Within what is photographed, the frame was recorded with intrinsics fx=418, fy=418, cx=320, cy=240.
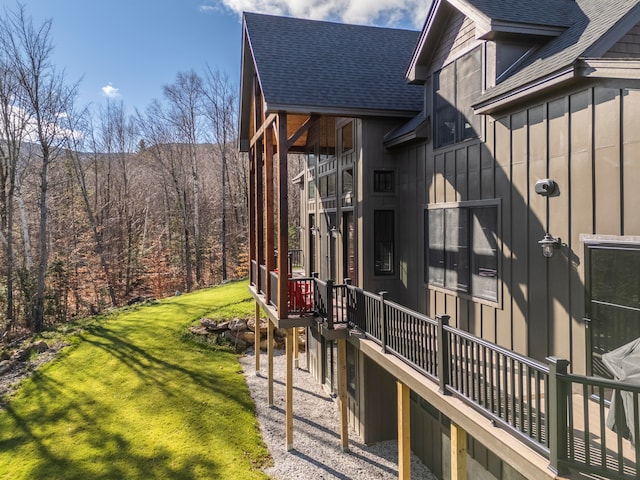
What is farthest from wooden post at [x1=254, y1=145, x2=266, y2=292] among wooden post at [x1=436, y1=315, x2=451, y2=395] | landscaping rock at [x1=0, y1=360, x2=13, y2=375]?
landscaping rock at [x1=0, y1=360, x2=13, y2=375]

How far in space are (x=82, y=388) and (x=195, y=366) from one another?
3248mm

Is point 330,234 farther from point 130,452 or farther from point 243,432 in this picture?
point 130,452

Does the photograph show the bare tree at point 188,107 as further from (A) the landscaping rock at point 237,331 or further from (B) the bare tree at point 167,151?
(A) the landscaping rock at point 237,331

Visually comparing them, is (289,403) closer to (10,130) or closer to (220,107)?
(10,130)

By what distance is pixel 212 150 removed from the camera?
32156mm

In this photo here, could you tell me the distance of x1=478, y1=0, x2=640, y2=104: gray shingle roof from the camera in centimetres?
492

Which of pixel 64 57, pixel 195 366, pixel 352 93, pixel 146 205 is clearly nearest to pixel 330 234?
pixel 352 93

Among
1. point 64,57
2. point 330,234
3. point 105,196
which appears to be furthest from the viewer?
point 105,196

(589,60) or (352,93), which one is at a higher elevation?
(352,93)

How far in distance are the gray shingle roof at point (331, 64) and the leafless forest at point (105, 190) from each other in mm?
13308

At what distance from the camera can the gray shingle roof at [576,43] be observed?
4.92 metres

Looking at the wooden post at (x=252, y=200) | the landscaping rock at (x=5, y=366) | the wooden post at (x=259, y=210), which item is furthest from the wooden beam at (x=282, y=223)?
the landscaping rock at (x=5, y=366)

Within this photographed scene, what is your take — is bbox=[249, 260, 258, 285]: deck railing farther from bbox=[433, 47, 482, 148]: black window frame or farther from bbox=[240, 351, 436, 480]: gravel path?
bbox=[433, 47, 482, 148]: black window frame

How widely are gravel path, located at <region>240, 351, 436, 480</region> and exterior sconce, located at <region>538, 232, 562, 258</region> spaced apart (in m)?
5.28
